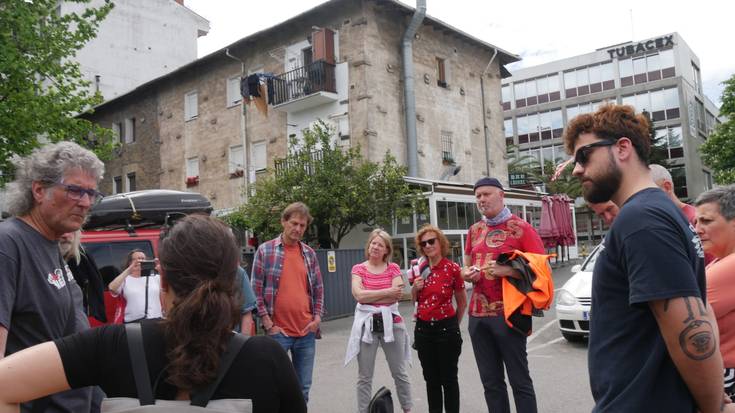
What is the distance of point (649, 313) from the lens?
1.93 meters

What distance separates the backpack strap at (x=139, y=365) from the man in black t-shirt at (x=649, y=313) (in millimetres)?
1515

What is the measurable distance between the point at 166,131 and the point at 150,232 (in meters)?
21.4

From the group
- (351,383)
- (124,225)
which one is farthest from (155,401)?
(124,225)

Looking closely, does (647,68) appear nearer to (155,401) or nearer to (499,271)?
(499,271)

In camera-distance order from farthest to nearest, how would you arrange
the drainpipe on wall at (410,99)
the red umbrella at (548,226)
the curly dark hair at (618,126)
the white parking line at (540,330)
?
the red umbrella at (548,226) → the drainpipe on wall at (410,99) → the white parking line at (540,330) → the curly dark hair at (618,126)

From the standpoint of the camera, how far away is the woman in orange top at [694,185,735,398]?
104 inches

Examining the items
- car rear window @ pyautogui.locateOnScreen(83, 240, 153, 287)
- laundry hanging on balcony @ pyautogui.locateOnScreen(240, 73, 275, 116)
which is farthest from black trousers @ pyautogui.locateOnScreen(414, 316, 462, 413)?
laundry hanging on balcony @ pyautogui.locateOnScreen(240, 73, 275, 116)

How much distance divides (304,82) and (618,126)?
66.1 feet

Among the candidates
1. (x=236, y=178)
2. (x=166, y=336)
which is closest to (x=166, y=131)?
(x=236, y=178)

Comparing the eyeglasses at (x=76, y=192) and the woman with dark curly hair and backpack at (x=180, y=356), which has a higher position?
the eyeglasses at (x=76, y=192)

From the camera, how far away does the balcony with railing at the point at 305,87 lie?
21031 mm

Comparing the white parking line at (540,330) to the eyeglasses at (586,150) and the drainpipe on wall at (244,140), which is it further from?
the drainpipe on wall at (244,140)

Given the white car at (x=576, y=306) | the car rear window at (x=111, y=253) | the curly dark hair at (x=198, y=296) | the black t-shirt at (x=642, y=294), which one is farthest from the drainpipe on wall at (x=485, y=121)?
the curly dark hair at (x=198, y=296)

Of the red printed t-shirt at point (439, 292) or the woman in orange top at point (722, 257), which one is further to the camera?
the red printed t-shirt at point (439, 292)
